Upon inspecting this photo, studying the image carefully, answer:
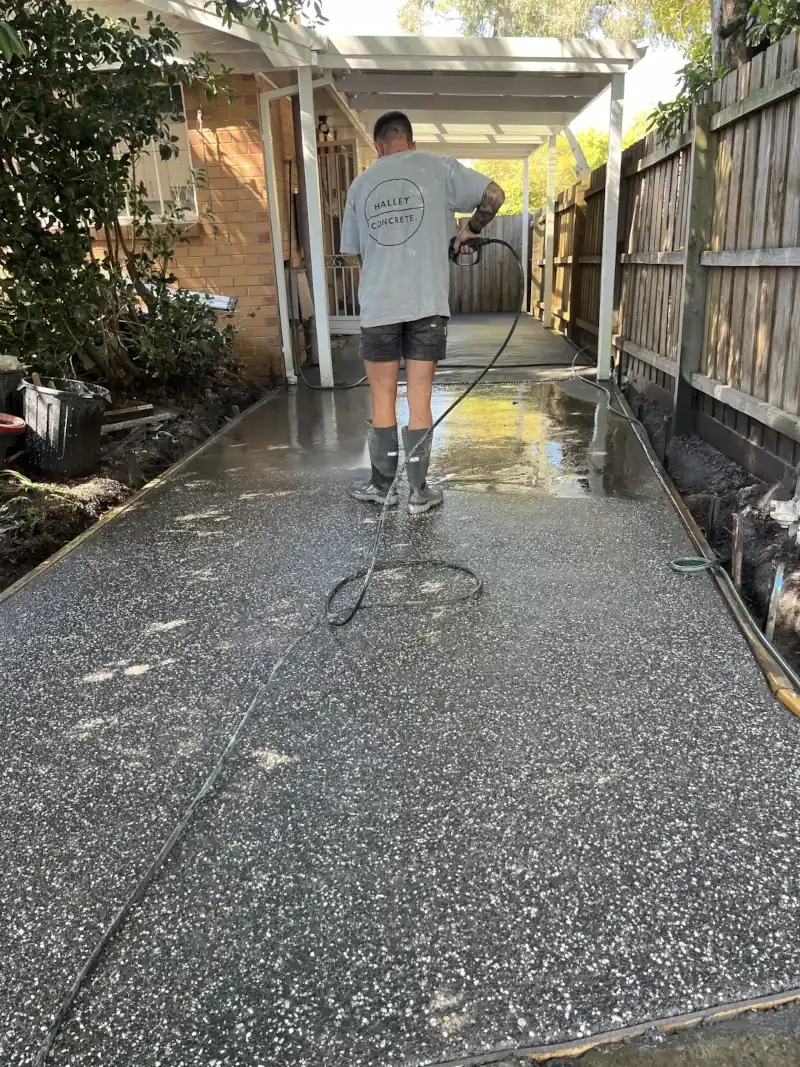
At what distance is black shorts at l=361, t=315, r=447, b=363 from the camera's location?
12.8 ft

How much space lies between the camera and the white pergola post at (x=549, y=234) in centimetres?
1214

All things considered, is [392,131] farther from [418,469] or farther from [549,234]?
A: [549,234]

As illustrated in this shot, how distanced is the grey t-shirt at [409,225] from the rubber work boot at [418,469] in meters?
0.59

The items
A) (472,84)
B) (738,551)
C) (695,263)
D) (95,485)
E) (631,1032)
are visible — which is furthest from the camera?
(472,84)

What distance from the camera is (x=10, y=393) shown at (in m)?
4.71

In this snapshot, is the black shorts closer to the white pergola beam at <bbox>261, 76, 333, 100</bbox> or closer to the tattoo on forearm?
the tattoo on forearm

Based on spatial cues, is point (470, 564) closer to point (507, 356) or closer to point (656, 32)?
point (507, 356)

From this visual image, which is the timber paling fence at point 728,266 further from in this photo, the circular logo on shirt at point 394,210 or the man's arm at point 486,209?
the circular logo on shirt at point 394,210

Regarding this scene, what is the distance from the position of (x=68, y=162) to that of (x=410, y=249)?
2586 millimetres

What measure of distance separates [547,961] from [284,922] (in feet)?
1.74

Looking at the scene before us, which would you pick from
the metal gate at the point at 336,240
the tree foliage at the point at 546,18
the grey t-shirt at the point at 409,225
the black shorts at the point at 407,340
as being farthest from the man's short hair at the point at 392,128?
the tree foliage at the point at 546,18

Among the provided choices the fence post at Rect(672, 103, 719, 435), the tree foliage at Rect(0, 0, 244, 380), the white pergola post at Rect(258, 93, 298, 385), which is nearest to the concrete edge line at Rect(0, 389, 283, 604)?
the tree foliage at Rect(0, 0, 244, 380)

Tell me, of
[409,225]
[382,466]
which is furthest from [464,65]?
[382,466]

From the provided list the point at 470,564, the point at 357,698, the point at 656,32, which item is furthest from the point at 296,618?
the point at 656,32
